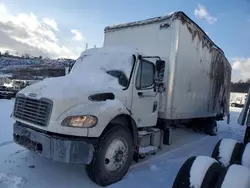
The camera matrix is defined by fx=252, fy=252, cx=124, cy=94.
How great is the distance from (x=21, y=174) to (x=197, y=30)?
6.09 m

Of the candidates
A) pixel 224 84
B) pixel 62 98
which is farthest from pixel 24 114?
pixel 224 84

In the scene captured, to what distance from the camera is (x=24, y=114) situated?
456cm

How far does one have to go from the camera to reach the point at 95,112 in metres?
4.17

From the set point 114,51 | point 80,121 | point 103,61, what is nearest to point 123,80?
point 103,61

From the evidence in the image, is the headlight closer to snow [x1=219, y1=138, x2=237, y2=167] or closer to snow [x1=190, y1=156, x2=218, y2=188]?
snow [x1=190, y1=156, x2=218, y2=188]

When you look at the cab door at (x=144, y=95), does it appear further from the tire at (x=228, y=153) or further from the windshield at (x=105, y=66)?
the tire at (x=228, y=153)

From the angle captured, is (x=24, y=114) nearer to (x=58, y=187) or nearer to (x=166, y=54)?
(x=58, y=187)

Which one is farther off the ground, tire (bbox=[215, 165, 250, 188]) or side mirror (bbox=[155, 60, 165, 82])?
side mirror (bbox=[155, 60, 165, 82])

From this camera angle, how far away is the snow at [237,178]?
8.07 feet

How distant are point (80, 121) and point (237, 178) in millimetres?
2464

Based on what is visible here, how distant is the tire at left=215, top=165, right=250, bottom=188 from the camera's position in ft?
8.09

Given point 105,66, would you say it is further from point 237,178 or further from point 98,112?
point 237,178

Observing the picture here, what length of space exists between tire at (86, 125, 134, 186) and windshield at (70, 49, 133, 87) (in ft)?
3.53

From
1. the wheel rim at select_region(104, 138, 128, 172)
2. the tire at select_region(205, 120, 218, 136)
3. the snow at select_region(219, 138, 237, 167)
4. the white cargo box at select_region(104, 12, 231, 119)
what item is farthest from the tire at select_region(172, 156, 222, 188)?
the tire at select_region(205, 120, 218, 136)
